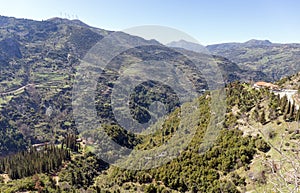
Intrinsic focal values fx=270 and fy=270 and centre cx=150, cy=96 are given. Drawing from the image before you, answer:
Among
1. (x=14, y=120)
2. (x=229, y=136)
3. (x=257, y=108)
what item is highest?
(x=257, y=108)

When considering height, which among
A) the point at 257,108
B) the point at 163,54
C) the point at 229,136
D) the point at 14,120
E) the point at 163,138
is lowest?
the point at 14,120

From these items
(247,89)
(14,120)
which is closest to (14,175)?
(247,89)

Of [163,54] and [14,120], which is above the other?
[163,54]

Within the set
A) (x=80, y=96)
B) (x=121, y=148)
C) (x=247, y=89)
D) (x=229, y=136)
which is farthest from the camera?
(x=80, y=96)

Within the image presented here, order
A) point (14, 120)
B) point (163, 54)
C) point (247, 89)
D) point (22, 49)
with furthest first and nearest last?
point (163, 54), point (22, 49), point (14, 120), point (247, 89)

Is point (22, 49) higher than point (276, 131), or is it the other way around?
point (22, 49)

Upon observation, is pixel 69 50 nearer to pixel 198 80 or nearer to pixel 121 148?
pixel 198 80

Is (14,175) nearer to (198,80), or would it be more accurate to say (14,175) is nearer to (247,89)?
(247,89)

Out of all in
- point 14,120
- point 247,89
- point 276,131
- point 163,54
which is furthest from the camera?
point 163,54

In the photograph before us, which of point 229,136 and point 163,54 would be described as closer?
point 229,136

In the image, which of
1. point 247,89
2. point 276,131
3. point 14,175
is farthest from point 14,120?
point 276,131
